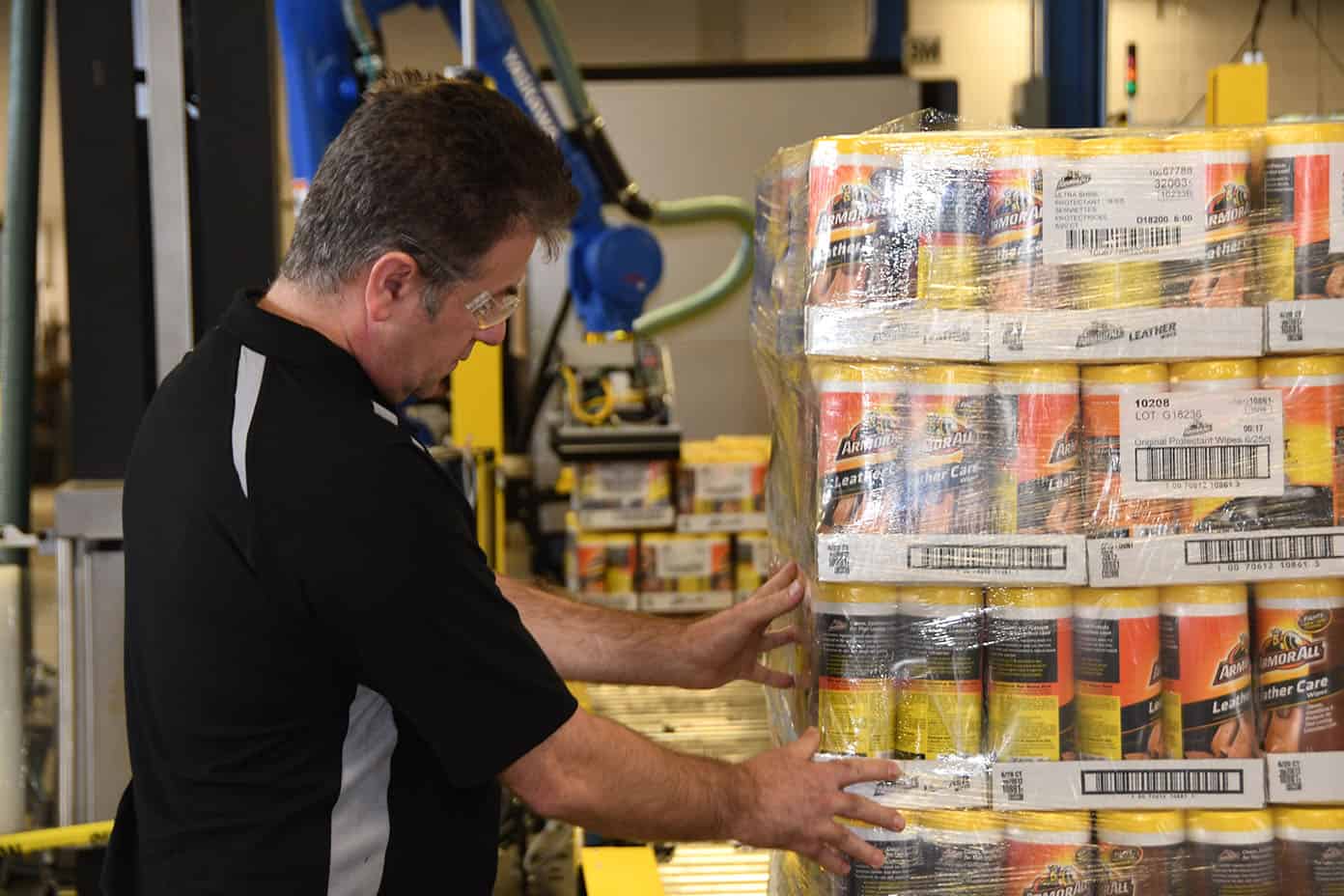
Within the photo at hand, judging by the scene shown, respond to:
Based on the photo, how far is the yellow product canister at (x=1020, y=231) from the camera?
1814mm

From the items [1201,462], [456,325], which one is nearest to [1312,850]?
[1201,462]

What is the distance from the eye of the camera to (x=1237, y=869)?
1.83 m

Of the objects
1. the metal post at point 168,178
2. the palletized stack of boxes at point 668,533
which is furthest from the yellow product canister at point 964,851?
the palletized stack of boxes at point 668,533

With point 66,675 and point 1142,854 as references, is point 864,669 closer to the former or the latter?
point 1142,854

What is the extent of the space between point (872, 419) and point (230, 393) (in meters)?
0.83

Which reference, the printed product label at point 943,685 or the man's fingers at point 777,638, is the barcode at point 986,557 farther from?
the man's fingers at point 777,638

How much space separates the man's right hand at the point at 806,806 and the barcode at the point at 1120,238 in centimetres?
76

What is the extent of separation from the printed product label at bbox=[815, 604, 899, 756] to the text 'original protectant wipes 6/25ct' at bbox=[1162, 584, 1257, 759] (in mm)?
379

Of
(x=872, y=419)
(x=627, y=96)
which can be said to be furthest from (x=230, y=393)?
(x=627, y=96)

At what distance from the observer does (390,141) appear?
162 centimetres

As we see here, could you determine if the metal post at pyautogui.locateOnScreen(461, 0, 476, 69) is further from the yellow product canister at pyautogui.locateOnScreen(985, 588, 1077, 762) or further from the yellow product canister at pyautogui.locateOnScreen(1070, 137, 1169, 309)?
the yellow product canister at pyautogui.locateOnScreen(985, 588, 1077, 762)

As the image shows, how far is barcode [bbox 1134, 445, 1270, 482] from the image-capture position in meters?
1.81

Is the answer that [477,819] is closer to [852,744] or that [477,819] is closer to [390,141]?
[852,744]

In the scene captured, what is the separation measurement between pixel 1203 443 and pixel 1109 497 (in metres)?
0.14
